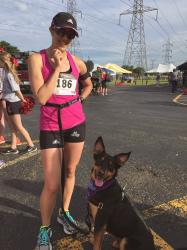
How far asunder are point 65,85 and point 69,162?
851 mm

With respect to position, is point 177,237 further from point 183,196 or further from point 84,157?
point 84,157

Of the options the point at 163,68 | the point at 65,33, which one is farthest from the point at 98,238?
the point at 163,68

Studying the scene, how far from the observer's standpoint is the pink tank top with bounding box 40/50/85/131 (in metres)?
3.14

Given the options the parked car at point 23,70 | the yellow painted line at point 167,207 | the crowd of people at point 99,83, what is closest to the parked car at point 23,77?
the parked car at point 23,70

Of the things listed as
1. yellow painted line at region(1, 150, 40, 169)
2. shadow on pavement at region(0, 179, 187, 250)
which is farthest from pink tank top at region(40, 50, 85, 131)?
yellow painted line at region(1, 150, 40, 169)

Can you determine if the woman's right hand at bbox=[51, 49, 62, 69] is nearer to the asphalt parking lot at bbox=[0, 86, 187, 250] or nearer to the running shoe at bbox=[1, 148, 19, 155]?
the asphalt parking lot at bbox=[0, 86, 187, 250]

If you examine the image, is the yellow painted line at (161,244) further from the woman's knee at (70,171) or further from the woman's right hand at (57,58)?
the woman's right hand at (57,58)

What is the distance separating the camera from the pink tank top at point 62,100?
10.3ft

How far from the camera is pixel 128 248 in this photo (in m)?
3.08

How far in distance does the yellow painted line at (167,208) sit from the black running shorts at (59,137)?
1.44m

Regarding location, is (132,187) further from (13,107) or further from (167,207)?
(13,107)

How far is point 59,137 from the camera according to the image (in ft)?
11.0

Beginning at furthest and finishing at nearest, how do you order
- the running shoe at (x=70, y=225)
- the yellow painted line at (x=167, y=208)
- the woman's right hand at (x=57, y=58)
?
the yellow painted line at (x=167, y=208) → the running shoe at (x=70, y=225) → the woman's right hand at (x=57, y=58)

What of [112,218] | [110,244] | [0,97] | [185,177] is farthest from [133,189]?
[0,97]
